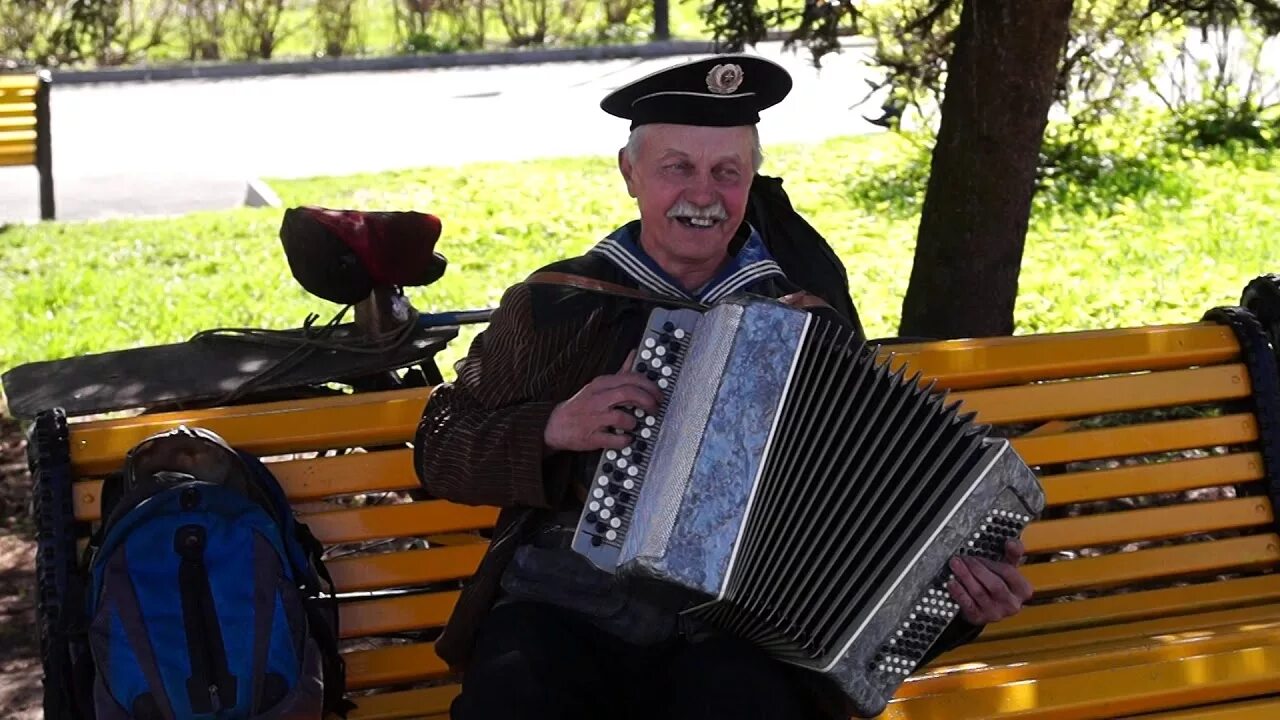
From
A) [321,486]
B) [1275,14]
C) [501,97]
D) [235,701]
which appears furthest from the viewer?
[501,97]

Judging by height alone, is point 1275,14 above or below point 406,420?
above

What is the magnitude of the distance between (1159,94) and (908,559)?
9.08m

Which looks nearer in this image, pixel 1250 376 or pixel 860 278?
pixel 1250 376

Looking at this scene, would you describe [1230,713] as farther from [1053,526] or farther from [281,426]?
[281,426]

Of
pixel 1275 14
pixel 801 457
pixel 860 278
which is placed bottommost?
pixel 860 278

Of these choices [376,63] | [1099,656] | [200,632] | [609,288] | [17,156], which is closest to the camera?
[200,632]

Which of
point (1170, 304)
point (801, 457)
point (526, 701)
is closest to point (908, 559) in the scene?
point (801, 457)

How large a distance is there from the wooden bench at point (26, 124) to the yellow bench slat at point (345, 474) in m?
7.63

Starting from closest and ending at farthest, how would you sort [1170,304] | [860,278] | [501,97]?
[1170,304]
[860,278]
[501,97]

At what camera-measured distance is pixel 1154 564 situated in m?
3.88

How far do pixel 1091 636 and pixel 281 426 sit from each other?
68.5 inches

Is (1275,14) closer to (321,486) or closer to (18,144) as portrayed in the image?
(321,486)

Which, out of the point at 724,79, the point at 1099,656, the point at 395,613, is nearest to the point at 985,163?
the point at 1099,656

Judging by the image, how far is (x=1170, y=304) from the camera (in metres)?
7.50
